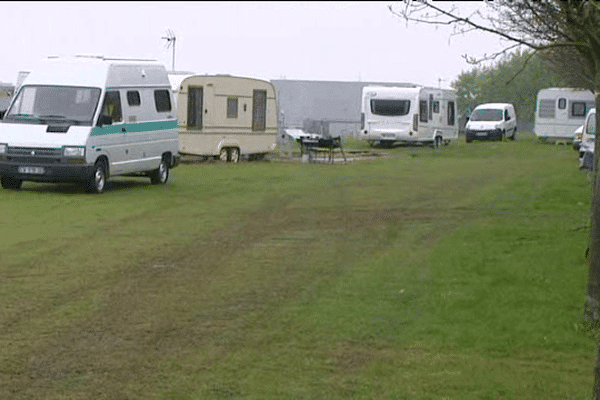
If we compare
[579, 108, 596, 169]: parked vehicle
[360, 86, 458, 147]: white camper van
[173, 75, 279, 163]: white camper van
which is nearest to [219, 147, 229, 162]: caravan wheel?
[173, 75, 279, 163]: white camper van

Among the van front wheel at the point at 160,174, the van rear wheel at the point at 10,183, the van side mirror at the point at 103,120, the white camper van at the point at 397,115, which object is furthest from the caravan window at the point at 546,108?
the van rear wheel at the point at 10,183

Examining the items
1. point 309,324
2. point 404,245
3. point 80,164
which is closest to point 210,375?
point 309,324

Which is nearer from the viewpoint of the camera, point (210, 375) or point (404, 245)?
point (210, 375)

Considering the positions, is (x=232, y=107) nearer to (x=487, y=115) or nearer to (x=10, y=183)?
(x=10, y=183)

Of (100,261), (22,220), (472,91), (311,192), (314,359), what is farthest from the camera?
(472,91)

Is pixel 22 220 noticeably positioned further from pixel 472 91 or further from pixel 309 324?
pixel 472 91

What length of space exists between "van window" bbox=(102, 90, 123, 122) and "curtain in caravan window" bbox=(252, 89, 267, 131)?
1239cm

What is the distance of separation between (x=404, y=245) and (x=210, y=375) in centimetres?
671

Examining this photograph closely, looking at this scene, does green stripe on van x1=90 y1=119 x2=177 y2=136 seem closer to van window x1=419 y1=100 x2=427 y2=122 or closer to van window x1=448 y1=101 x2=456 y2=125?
van window x1=419 y1=100 x2=427 y2=122

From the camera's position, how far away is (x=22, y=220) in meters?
15.8

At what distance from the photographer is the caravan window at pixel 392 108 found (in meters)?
45.8

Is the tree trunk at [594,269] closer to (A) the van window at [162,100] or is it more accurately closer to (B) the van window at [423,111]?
(A) the van window at [162,100]

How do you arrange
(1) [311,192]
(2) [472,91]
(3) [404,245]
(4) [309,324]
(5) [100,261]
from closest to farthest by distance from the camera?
(4) [309,324] < (5) [100,261] < (3) [404,245] < (1) [311,192] < (2) [472,91]

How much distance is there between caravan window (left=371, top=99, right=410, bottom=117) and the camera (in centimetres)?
4575
